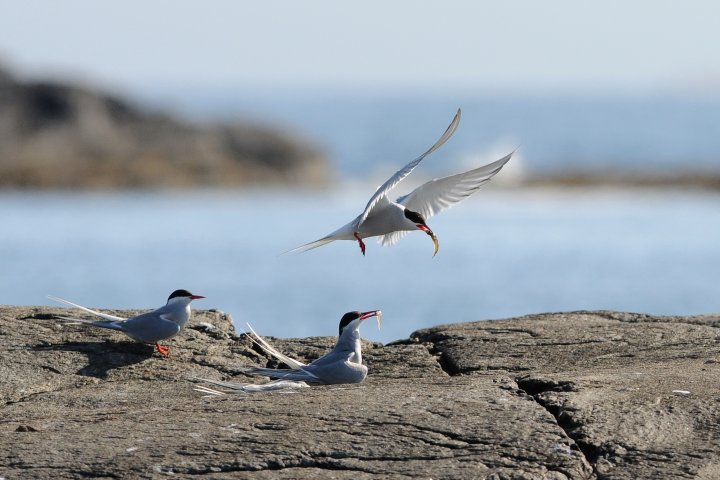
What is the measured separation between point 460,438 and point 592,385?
3.27ft

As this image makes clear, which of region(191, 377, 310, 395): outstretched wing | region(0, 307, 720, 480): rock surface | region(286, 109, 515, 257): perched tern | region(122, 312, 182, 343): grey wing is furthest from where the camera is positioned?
region(286, 109, 515, 257): perched tern

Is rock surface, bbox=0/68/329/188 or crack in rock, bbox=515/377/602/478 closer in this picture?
crack in rock, bbox=515/377/602/478

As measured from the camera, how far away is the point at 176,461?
18.8 ft

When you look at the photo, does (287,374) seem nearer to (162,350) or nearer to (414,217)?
(162,350)

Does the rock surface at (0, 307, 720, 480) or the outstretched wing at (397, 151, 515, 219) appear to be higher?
the outstretched wing at (397, 151, 515, 219)

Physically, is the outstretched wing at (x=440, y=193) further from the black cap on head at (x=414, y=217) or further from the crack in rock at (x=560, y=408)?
the crack in rock at (x=560, y=408)

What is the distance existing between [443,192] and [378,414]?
3135 mm

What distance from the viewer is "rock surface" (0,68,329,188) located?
38.4 meters

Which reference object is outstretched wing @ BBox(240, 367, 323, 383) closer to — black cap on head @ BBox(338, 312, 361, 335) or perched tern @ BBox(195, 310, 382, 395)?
perched tern @ BBox(195, 310, 382, 395)

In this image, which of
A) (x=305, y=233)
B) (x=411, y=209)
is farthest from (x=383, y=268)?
(x=411, y=209)

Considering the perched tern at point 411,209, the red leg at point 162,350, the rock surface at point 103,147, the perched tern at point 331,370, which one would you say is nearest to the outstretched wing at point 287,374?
the perched tern at point 331,370

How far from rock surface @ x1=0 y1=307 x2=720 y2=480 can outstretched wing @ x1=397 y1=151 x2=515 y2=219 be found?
1400 mm

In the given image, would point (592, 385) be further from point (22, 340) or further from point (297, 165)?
point (297, 165)

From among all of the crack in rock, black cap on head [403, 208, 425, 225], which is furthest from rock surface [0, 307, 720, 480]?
black cap on head [403, 208, 425, 225]
